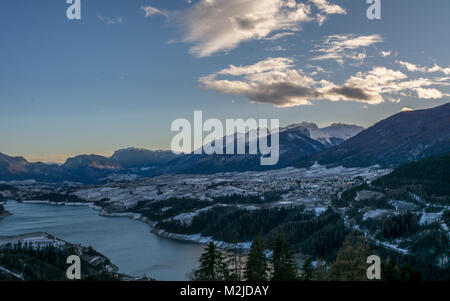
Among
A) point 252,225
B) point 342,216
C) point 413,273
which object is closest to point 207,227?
point 252,225

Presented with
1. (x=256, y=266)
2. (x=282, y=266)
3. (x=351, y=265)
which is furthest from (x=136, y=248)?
(x=351, y=265)

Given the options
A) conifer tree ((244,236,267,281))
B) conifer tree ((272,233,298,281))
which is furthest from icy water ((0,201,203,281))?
conifer tree ((244,236,267,281))

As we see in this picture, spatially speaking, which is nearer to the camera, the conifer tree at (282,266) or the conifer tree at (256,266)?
the conifer tree at (256,266)
